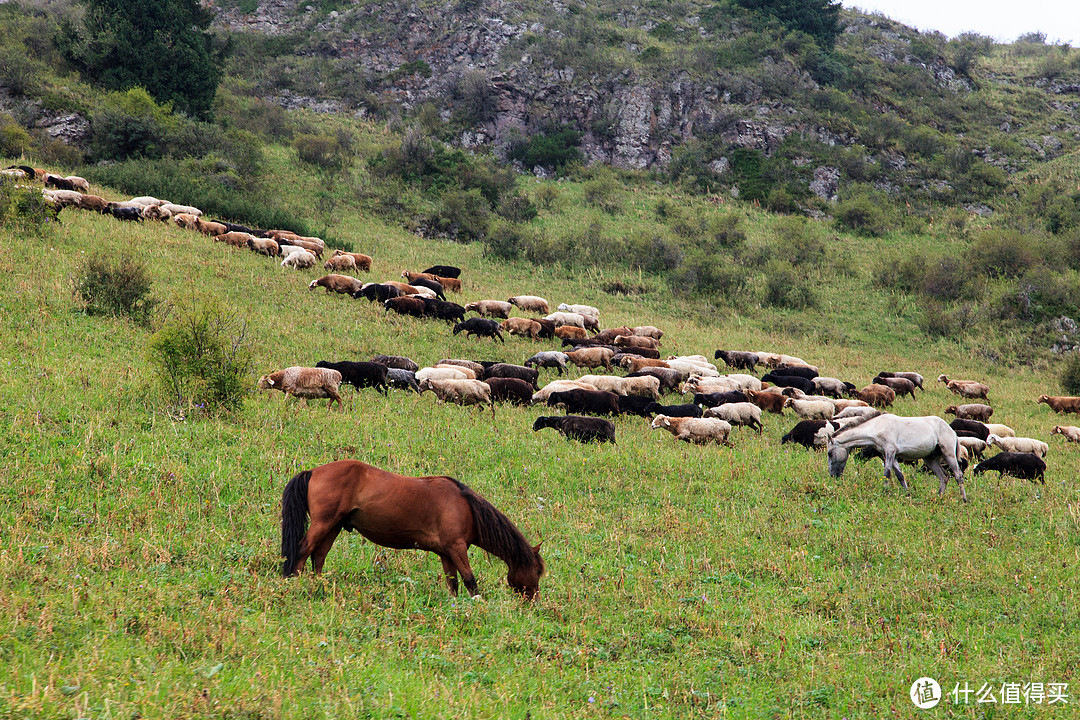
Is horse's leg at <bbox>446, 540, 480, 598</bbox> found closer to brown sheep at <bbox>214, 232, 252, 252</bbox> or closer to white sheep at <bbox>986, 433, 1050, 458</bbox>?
white sheep at <bbox>986, 433, 1050, 458</bbox>

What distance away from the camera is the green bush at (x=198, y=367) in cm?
1104

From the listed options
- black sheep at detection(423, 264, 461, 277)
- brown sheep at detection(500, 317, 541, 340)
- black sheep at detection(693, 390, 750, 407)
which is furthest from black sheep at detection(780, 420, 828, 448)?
black sheep at detection(423, 264, 461, 277)

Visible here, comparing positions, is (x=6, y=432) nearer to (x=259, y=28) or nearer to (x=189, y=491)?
(x=189, y=491)

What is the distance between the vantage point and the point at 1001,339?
1143 inches

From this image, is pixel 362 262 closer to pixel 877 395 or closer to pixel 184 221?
pixel 184 221

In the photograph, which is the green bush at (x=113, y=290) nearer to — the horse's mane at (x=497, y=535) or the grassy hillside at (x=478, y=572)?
the grassy hillside at (x=478, y=572)

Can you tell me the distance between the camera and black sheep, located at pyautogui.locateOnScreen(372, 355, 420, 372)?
15.9 m

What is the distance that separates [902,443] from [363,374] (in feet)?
31.7

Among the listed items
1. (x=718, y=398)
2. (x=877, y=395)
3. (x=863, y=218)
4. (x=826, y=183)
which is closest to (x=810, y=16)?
(x=826, y=183)

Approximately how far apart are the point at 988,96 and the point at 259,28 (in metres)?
63.2

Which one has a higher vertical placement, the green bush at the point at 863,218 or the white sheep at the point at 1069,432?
the green bush at the point at 863,218

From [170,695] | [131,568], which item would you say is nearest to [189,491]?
[131,568]

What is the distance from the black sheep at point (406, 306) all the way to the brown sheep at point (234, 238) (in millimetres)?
5935

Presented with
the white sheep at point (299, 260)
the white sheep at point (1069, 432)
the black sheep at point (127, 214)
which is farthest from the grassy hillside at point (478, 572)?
the black sheep at point (127, 214)
